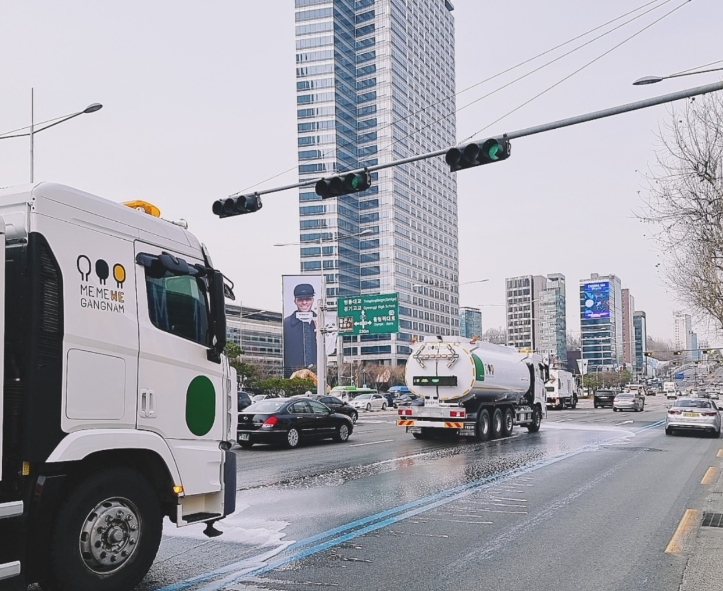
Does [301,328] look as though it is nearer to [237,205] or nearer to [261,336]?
[237,205]

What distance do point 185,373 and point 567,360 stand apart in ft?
461

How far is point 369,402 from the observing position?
5431 cm

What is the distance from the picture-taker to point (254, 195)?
51.1ft

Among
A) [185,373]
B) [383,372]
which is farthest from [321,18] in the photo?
[185,373]

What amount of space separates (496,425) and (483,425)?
3.74 feet

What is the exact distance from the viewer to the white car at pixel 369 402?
54.0m

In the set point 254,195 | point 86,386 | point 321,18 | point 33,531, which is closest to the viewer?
point 33,531

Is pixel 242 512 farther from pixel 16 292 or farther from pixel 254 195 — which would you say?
pixel 254 195

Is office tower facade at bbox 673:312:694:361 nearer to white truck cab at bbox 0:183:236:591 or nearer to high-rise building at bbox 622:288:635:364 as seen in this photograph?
high-rise building at bbox 622:288:635:364

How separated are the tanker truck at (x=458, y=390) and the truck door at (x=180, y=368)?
15.9 m

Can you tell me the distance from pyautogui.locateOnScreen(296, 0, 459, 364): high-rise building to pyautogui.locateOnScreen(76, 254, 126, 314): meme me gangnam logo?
136 m

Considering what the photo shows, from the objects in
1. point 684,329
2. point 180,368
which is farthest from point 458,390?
point 684,329

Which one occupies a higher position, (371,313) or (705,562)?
(371,313)

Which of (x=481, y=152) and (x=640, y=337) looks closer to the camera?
(x=481, y=152)
